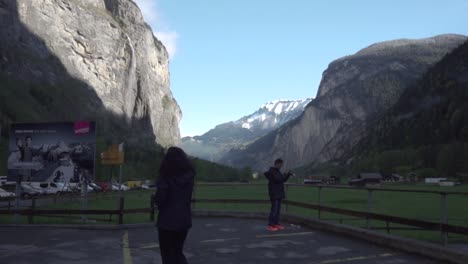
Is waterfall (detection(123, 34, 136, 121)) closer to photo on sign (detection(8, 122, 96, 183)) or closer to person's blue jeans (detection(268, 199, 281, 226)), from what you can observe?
photo on sign (detection(8, 122, 96, 183))

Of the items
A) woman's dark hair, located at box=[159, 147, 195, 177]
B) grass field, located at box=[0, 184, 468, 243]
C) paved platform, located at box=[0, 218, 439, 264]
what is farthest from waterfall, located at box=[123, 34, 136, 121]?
woman's dark hair, located at box=[159, 147, 195, 177]

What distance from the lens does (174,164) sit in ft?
22.8

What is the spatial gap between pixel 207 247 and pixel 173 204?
14.5 feet

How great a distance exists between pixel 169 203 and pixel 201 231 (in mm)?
7250

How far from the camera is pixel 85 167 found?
16.3 metres

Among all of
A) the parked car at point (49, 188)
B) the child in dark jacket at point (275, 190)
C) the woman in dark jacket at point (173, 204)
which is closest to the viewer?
the woman in dark jacket at point (173, 204)

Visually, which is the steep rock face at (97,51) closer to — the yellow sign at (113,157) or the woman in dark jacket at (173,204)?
the yellow sign at (113,157)

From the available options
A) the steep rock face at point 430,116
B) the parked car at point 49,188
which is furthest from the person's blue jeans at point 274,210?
the steep rock face at point 430,116

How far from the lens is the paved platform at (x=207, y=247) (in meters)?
9.53

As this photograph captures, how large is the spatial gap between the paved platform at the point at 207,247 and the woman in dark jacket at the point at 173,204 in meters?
2.62

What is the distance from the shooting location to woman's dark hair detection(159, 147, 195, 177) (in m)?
6.94

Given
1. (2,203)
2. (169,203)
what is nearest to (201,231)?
(169,203)

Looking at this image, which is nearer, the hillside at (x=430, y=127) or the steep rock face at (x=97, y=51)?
the steep rock face at (x=97, y=51)

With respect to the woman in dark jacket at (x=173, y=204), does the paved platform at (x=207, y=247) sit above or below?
below
